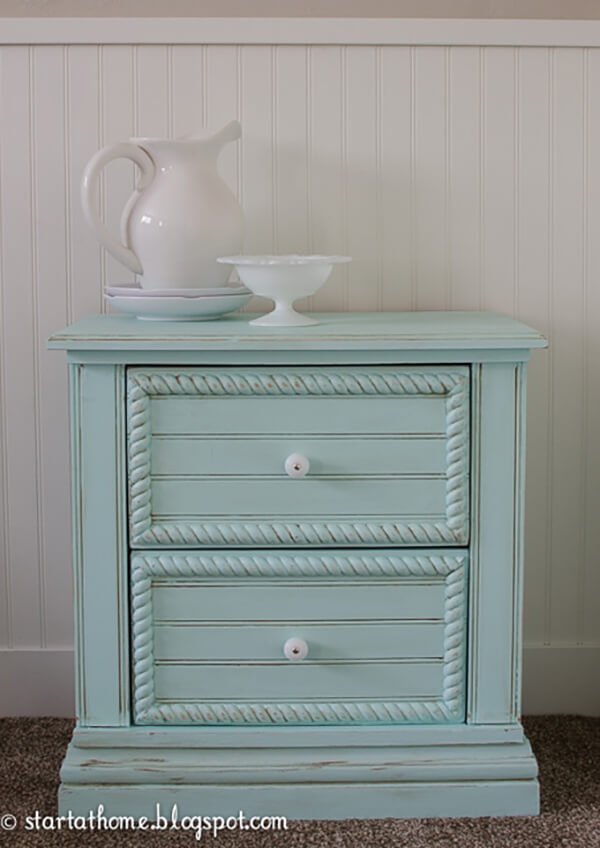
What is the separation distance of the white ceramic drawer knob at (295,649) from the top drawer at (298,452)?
143mm

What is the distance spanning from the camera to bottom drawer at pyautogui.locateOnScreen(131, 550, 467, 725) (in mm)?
1498

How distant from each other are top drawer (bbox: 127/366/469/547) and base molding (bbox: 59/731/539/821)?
32cm

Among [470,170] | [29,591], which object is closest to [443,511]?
[470,170]

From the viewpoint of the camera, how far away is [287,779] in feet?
4.98

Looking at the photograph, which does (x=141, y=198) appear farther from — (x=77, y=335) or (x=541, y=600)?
(x=541, y=600)

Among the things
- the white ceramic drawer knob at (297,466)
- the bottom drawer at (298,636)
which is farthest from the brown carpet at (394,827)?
the white ceramic drawer knob at (297,466)

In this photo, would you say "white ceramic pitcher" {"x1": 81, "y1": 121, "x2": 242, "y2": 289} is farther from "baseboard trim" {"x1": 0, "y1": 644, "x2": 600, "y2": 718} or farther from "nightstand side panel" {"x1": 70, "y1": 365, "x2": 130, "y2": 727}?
"baseboard trim" {"x1": 0, "y1": 644, "x2": 600, "y2": 718}

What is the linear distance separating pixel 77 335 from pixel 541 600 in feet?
3.30

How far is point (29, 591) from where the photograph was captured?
1.92 m

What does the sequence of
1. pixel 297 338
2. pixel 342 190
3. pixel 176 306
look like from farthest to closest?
pixel 342 190 → pixel 176 306 → pixel 297 338

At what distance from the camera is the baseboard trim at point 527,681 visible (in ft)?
6.31

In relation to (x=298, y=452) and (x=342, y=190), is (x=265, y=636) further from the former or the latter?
(x=342, y=190)

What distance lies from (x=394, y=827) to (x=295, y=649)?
298 mm

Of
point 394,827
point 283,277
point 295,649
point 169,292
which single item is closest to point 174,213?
point 169,292
